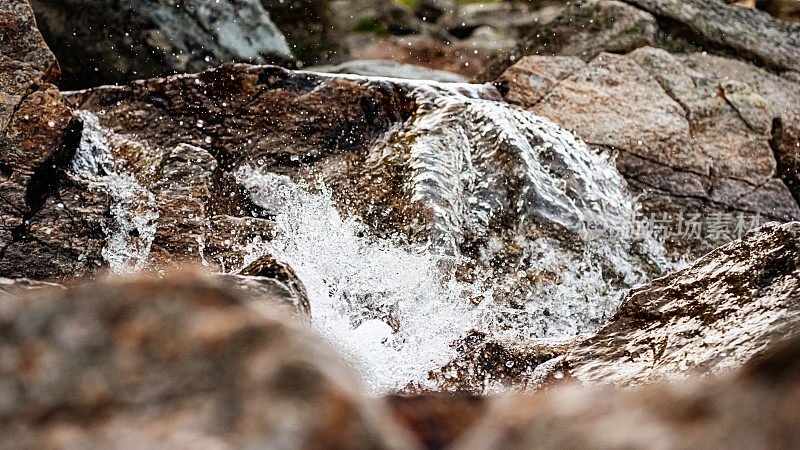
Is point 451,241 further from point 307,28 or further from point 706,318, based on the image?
point 307,28

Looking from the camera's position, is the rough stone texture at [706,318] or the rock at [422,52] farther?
the rock at [422,52]

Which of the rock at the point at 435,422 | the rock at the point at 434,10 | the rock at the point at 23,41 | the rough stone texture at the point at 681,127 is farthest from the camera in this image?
the rock at the point at 434,10

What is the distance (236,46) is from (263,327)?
6132 mm

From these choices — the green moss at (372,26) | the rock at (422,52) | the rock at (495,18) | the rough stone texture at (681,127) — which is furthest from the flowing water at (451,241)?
the rock at (495,18)

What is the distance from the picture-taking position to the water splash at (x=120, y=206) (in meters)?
3.85

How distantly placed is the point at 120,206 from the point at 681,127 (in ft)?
15.5

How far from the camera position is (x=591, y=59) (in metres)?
6.57

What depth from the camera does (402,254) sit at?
4.14 m

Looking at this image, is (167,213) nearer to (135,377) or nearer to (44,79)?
(44,79)

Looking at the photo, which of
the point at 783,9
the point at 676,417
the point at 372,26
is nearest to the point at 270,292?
the point at 676,417

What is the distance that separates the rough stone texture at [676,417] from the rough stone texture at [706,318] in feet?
4.04

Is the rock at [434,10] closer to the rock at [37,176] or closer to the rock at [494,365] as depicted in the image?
the rock at [37,176]

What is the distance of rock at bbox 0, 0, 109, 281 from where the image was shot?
3695 mm

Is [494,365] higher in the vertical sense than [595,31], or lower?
higher
